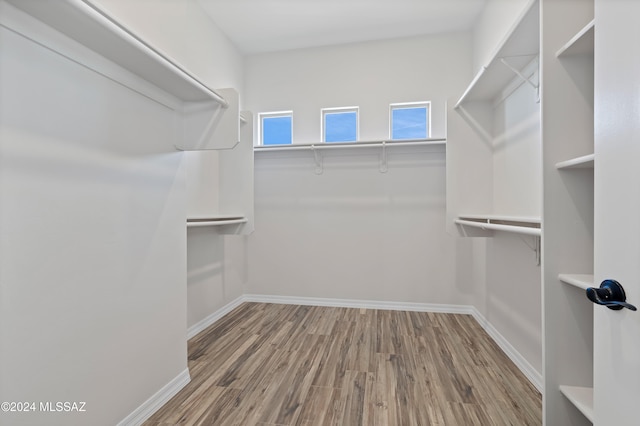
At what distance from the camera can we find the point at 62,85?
3.91 feet

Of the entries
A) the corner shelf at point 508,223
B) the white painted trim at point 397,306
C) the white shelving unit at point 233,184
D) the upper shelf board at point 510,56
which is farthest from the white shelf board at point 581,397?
the white shelving unit at point 233,184

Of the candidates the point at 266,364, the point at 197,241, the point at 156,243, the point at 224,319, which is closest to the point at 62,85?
the point at 156,243

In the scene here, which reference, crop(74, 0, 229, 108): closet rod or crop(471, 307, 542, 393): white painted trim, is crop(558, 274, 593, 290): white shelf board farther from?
crop(74, 0, 229, 108): closet rod

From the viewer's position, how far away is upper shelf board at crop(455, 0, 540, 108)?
142cm

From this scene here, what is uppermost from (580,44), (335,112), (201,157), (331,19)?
(331,19)

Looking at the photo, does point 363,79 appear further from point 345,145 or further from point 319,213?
point 319,213

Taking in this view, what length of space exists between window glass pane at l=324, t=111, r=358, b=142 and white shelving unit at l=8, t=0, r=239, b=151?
1.77 metres

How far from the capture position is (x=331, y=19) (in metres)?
2.94

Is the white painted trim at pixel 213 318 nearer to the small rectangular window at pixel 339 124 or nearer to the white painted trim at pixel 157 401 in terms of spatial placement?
the white painted trim at pixel 157 401

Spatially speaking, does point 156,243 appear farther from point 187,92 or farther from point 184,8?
point 184,8

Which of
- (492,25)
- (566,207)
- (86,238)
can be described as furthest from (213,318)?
(492,25)

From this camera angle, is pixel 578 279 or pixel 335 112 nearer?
pixel 578 279

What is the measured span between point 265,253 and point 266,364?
62.5 inches

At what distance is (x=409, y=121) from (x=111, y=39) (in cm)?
288
